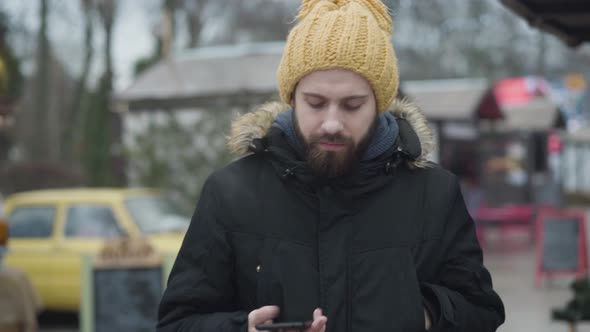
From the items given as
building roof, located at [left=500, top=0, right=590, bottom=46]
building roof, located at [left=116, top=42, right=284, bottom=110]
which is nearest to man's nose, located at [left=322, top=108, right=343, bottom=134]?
building roof, located at [left=500, top=0, right=590, bottom=46]

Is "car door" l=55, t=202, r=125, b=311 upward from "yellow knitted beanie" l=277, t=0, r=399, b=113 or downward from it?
downward

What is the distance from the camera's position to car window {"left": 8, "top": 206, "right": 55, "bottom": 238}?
33.0ft

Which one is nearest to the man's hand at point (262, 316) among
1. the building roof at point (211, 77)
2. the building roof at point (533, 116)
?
the building roof at point (211, 77)

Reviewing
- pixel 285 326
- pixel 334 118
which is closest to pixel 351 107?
pixel 334 118

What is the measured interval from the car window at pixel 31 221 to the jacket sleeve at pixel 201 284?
8030 millimetres

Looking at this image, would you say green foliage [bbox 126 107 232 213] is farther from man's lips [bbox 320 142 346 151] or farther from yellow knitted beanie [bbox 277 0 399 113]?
man's lips [bbox 320 142 346 151]

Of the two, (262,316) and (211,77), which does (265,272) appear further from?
(211,77)


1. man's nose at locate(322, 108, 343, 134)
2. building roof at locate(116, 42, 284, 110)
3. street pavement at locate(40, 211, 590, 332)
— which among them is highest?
man's nose at locate(322, 108, 343, 134)

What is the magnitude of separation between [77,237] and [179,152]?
395cm

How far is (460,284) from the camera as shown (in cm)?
234

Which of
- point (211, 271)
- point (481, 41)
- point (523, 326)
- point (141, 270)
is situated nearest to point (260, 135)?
point (211, 271)

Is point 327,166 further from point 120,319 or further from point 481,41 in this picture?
point 481,41

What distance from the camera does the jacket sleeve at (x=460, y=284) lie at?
2277 millimetres

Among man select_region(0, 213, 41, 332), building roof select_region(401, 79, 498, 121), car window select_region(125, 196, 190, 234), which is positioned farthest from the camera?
building roof select_region(401, 79, 498, 121)
